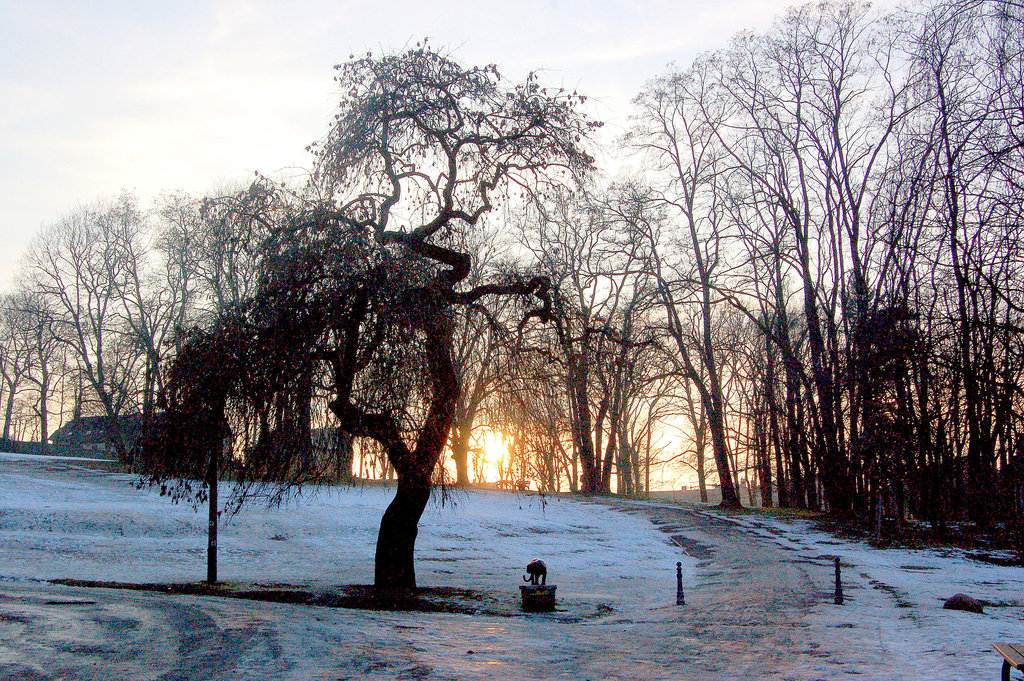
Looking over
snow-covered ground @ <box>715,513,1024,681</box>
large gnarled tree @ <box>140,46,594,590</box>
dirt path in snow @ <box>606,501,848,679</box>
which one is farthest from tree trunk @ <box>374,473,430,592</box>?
snow-covered ground @ <box>715,513,1024,681</box>

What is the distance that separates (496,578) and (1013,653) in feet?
47.0

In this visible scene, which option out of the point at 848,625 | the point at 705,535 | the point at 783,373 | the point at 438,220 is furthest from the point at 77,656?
the point at 783,373

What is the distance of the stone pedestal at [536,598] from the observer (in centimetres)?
1375

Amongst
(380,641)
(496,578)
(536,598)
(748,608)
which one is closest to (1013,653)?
(380,641)

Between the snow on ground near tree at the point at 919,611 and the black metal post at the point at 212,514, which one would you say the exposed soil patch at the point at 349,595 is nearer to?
the black metal post at the point at 212,514

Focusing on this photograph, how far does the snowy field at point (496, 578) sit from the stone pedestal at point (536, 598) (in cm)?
39

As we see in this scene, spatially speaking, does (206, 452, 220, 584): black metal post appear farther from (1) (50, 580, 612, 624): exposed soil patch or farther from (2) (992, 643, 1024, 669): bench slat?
(2) (992, 643, 1024, 669): bench slat

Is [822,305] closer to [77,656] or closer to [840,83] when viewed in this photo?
[840,83]

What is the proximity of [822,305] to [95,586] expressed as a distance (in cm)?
2657

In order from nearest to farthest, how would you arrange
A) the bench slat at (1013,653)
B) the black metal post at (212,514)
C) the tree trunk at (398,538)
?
the bench slat at (1013,653) → the tree trunk at (398,538) → the black metal post at (212,514)

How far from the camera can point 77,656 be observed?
8.52m

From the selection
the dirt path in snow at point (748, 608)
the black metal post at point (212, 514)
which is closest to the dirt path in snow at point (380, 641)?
the dirt path in snow at point (748, 608)

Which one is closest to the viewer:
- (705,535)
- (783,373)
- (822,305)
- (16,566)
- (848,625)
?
(848,625)

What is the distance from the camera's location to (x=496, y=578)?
65.6ft
